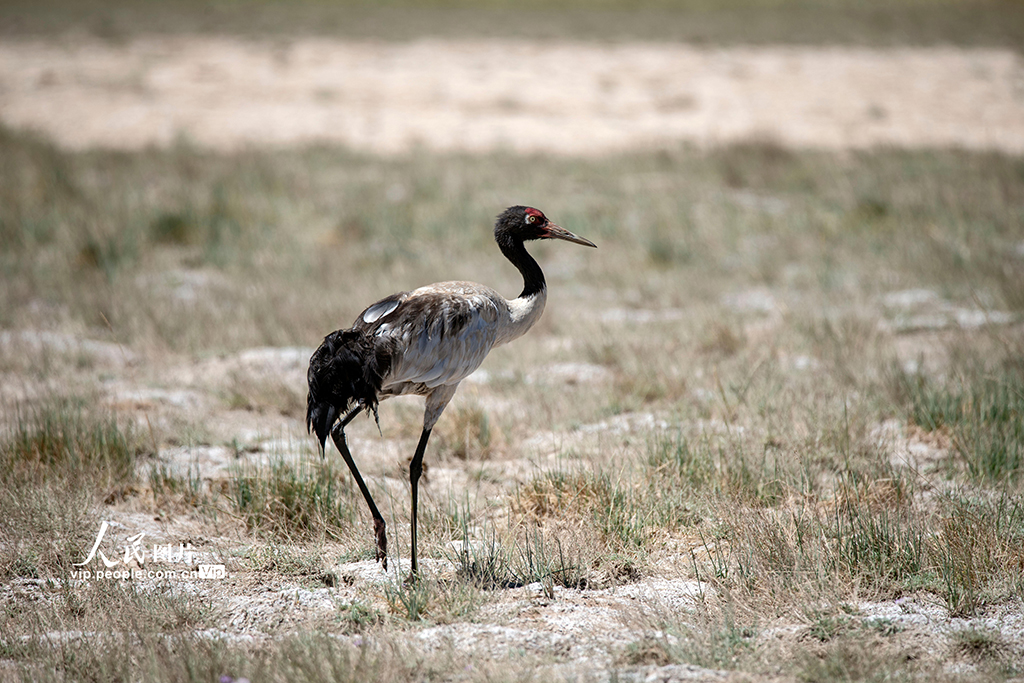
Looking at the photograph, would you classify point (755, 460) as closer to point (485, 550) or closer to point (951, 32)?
point (485, 550)

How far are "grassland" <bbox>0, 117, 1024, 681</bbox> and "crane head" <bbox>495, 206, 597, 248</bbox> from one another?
145cm

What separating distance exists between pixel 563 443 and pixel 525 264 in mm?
1628

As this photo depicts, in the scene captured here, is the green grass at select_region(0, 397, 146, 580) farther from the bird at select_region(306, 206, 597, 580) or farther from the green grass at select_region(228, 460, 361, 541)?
the bird at select_region(306, 206, 597, 580)

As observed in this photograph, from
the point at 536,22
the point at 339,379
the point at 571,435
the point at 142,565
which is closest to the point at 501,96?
the point at 571,435

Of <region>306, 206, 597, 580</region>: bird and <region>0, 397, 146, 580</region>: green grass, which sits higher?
<region>306, 206, 597, 580</region>: bird

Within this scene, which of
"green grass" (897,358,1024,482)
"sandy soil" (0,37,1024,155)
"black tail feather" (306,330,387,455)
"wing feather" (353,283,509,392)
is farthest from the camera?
"sandy soil" (0,37,1024,155)

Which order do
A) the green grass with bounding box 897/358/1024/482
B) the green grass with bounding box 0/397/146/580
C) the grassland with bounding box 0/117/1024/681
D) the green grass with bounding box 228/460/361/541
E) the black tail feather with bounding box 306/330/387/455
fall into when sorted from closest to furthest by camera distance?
the grassland with bounding box 0/117/1024/681
the black tail feather with bounding box 306/330/387/455
the green grass with bounding box 0/397/146/580
the green grass with bounding box 228/460/361/541
the green grass with bounding box 897/358/1024/482

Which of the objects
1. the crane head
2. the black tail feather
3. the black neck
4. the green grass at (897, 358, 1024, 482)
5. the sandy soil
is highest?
the sandy soil

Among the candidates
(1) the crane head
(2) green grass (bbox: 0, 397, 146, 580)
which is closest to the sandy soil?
(2) green grass (bbox: 0, 397, 146, 580)

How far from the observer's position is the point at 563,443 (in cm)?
575

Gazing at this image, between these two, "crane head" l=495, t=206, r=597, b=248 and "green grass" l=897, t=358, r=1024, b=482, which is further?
"green grass" l=897, t=358, r=1024, b=482

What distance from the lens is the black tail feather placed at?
3904mm

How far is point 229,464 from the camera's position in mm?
5449

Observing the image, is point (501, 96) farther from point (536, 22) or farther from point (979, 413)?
point (536, 22)
